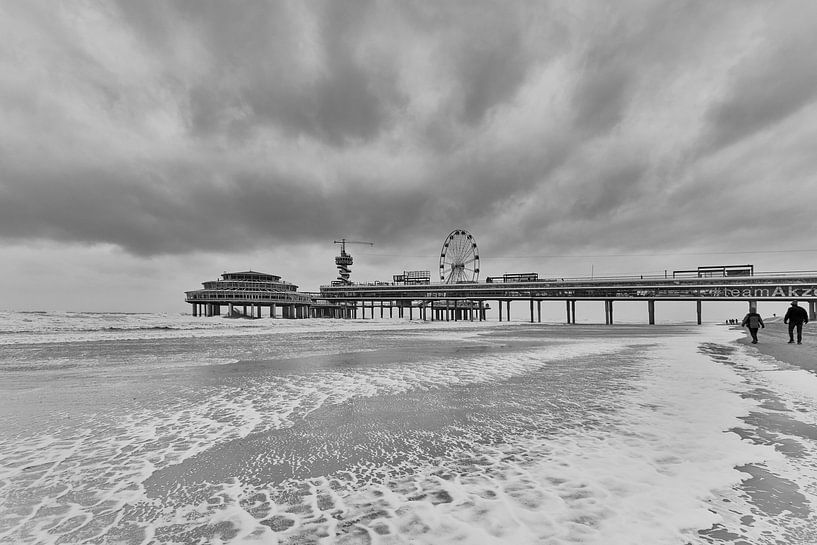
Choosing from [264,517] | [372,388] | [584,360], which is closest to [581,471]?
[264,517]

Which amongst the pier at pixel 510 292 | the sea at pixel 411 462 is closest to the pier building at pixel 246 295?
the pier at pixel 510 292

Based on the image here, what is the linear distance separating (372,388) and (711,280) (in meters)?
97.9

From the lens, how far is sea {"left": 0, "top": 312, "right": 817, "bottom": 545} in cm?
289

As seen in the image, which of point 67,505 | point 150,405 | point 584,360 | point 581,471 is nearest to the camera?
point 67,505

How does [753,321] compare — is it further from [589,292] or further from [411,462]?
[589,292]

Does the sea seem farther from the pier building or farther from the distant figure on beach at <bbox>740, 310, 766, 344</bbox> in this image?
the pier building

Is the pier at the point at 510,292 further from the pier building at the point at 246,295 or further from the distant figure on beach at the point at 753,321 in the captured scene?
the distant figure on beach at the point at 753,321

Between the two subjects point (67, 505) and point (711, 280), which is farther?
point (711, 280)

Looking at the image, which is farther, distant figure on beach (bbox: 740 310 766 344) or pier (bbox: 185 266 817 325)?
pier (bbox: 185 266 817 325)

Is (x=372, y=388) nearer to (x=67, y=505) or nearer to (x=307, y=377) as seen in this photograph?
(x=307, y=377)

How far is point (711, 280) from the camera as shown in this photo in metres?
82.2

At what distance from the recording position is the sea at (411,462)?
2.89m

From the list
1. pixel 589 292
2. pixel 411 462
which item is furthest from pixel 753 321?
pixel 589 292

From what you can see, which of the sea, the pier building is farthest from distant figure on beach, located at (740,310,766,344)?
the pier building
